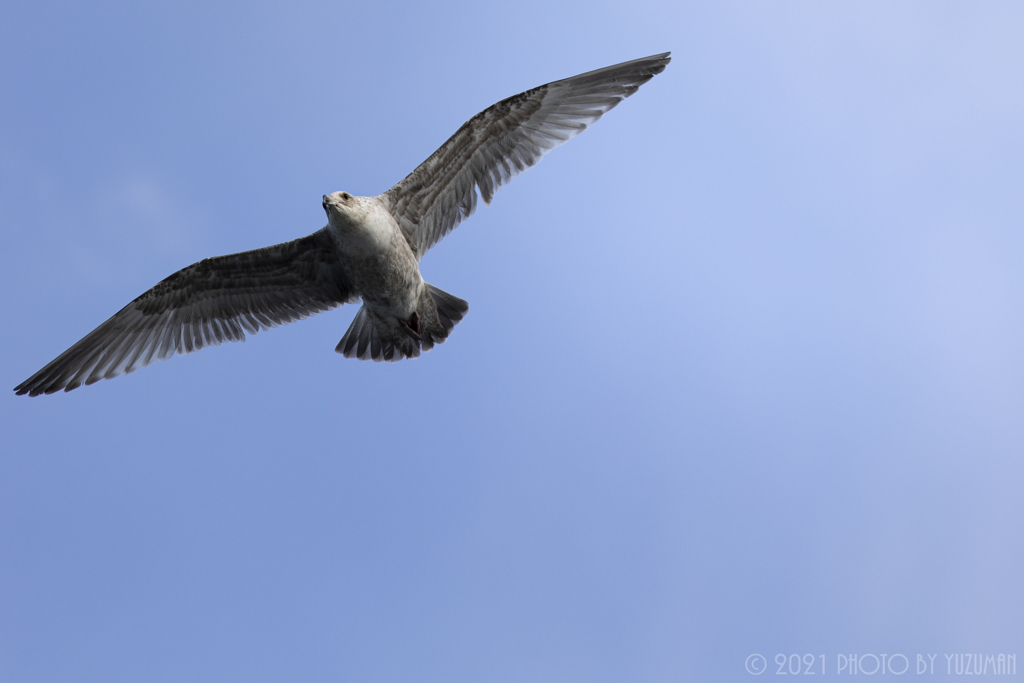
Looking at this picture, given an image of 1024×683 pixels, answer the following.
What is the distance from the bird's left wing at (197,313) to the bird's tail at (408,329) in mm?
397

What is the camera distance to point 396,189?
7.89m

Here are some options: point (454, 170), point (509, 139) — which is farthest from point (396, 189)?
point (509, 139)

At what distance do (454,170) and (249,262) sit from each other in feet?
7.64

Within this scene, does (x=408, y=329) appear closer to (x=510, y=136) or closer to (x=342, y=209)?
(x=342, y=209)

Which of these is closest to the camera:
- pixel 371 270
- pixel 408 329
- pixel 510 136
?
pixel 371 270

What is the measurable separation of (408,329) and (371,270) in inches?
36.4

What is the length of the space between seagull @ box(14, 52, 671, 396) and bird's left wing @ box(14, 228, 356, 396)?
1 cm

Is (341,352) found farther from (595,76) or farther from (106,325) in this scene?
(595,76)

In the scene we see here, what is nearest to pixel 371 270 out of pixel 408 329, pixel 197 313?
A: pixel 408 329

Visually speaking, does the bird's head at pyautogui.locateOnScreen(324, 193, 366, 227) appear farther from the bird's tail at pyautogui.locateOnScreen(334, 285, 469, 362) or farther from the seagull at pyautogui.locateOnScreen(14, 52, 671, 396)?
the bird's tail at pyautogui.locateOnScreen(334, 285, 469, 362)

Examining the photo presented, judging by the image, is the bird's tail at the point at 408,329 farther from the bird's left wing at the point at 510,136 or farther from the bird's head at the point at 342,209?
the bird's head at the point at 342,209

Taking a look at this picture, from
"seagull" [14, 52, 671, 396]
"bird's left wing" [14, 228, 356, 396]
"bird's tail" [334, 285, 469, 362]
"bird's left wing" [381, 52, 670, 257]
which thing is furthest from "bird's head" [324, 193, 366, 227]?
"bird's tail" [334, 285, 469, 362]

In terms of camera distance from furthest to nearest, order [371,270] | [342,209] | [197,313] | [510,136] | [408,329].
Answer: [197,313], [408,329], [510,136], [371,270], [342,209]

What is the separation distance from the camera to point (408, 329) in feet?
27.7
